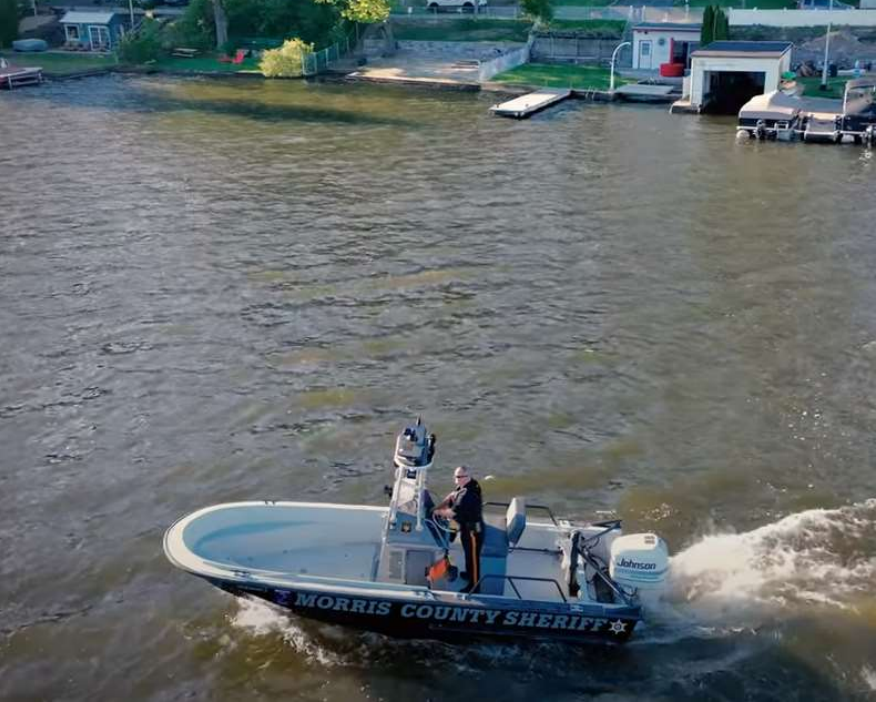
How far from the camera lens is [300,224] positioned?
42469 mm

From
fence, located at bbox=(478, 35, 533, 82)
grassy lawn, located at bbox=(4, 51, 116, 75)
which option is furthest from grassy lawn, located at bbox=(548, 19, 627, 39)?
grassy lawn, located at bbox=(4, 51, 116, 75)

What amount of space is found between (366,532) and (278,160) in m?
38.0

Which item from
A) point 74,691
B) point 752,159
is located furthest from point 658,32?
point 74,691

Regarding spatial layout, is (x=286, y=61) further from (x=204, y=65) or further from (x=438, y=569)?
(x=438, y=569)

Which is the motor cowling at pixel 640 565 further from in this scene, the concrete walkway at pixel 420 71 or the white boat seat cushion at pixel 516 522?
the concrete walkway at pixel 420 71

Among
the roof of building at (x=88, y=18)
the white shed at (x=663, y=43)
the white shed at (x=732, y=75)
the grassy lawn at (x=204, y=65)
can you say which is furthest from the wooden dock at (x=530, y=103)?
the roof of building at (x=88, y=18)

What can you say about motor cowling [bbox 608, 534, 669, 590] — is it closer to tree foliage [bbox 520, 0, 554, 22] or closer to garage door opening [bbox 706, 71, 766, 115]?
garage door opening [bbox 706, 71, 766, 115]

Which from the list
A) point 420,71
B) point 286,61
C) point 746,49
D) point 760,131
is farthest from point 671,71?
point 286,61

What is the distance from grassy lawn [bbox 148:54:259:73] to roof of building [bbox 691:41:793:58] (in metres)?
37.6

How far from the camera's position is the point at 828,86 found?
6938cm

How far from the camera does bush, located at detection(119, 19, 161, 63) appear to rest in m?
88.5

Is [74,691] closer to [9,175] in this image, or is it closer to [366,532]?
[366,532]

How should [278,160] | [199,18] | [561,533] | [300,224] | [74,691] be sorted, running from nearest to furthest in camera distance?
[74,691] → [561,533] → [300,224] → [278,160] → [199,18]

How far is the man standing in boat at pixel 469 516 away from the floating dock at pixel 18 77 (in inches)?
2909
